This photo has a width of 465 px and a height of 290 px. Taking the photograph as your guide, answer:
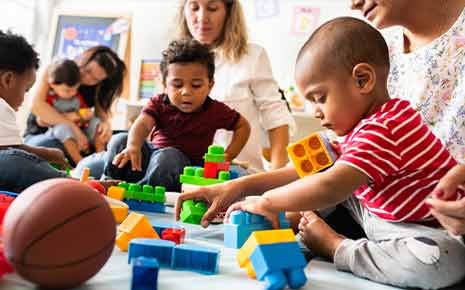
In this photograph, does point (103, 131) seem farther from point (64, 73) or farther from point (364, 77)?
point (364, 77)

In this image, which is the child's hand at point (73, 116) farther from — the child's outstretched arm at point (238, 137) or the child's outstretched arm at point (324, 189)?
the child's outstretched arm at point (324, 189)

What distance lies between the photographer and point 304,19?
3225 millimetres

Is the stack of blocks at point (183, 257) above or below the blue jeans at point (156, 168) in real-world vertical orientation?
below

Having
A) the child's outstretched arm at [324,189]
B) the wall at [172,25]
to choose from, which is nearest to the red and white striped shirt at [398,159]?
the child's outstretched arm at [324,189]

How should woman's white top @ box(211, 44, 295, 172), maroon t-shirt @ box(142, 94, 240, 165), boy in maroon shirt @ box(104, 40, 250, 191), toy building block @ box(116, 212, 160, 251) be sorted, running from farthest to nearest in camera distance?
woman's white top @ box(211, 44, 295, 172)
maroon t-shirt @ box(142, 94, 240, 165)
boy in maroon shirt @ box(104, 40, 250, 191)
toy building block @ box(116, 212, 160, 251)

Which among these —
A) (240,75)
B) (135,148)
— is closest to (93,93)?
(240,75)

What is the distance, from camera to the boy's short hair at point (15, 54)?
1494 millimetres

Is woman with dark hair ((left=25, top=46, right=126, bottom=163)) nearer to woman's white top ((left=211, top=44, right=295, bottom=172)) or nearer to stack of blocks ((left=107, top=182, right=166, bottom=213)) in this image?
woman's white top ((left=211, top=44, right=295, bottom=172))

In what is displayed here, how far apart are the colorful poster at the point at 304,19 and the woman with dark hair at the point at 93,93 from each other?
44.3 inches

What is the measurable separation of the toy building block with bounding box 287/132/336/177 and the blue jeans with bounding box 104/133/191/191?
0.66m

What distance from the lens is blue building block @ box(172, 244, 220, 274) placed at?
85 cm

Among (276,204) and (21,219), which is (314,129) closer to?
(276,204)

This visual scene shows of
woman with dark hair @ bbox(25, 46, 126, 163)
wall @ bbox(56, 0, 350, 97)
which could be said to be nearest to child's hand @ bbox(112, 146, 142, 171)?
woman with dark hair @ bbox(25, 46, 126, 163)

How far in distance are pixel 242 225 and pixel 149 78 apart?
265 cm
